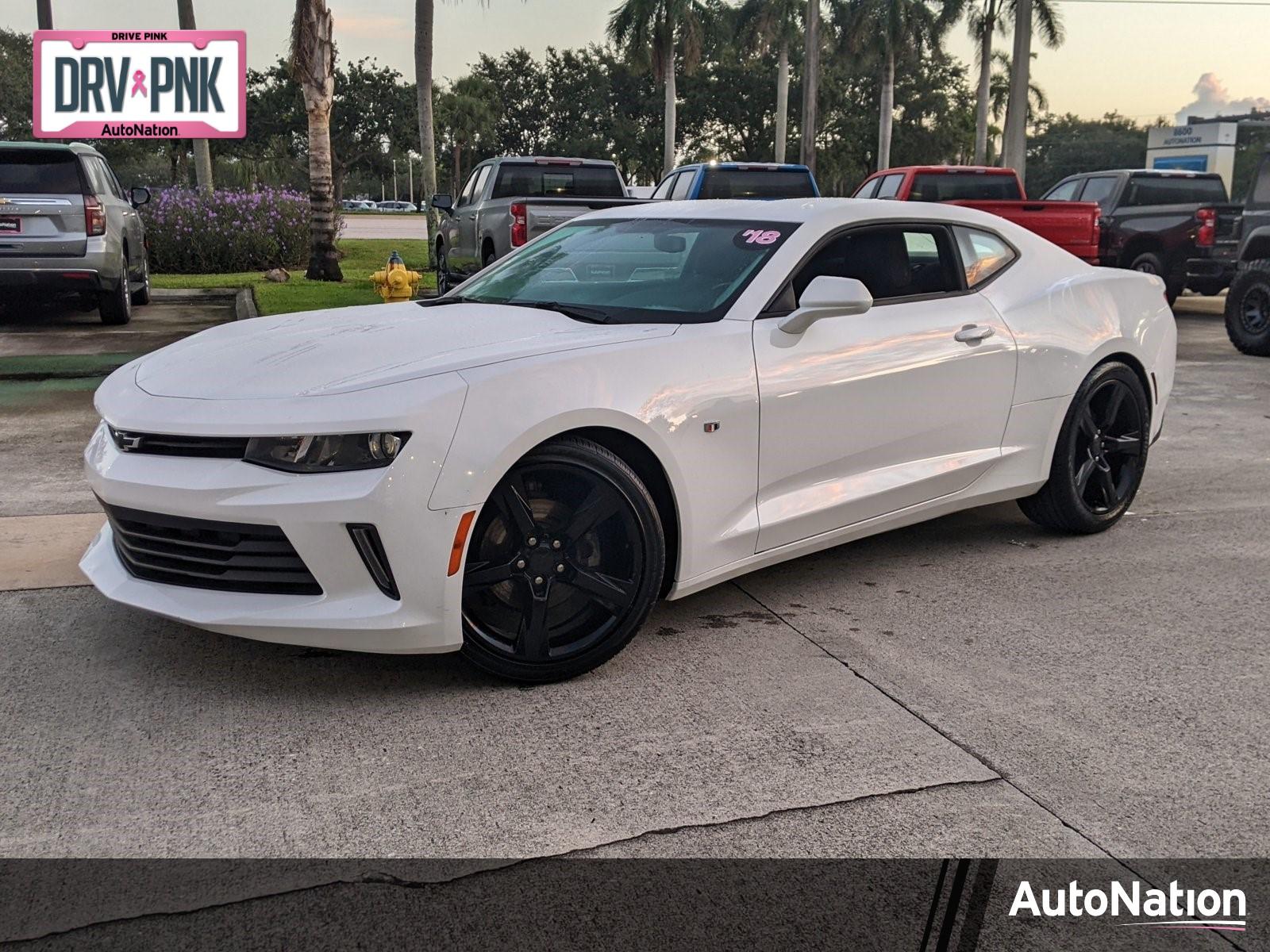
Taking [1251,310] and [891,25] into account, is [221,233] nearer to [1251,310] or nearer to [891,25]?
[1251,310]

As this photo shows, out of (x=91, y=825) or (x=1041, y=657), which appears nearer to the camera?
(x=91, y=825)

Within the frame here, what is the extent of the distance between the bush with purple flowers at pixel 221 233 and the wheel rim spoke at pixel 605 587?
19.4 m

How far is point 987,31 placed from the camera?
53219 millimetres

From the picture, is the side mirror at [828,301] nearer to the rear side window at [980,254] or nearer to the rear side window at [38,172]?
the rear side window at [980,254]

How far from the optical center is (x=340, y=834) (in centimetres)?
294

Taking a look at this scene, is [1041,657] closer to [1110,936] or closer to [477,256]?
[1110,936]

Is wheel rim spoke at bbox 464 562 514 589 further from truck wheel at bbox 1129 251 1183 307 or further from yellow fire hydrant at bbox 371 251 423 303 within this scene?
truck wheel at bbox 1129 251 1183 307

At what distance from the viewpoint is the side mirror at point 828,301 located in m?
4.26

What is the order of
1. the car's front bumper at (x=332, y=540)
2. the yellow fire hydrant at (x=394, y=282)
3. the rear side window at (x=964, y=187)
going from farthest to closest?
the rear side window at (x=964, y=187), the yellow fire hydrant at (x=394, y=282), the car's front bumper at (x=332, y=540)

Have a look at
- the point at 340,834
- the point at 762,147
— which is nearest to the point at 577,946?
the point at 340,834

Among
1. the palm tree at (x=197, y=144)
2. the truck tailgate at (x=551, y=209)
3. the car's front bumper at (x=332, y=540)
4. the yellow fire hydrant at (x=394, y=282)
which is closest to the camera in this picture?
the car's front bumper at (x=332, y=540)

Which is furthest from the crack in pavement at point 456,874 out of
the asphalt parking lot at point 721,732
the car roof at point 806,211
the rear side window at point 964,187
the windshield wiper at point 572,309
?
the rear side window at point 964,187

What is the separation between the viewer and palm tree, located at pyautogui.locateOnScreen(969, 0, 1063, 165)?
158 ft

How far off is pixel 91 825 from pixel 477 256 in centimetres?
1249
